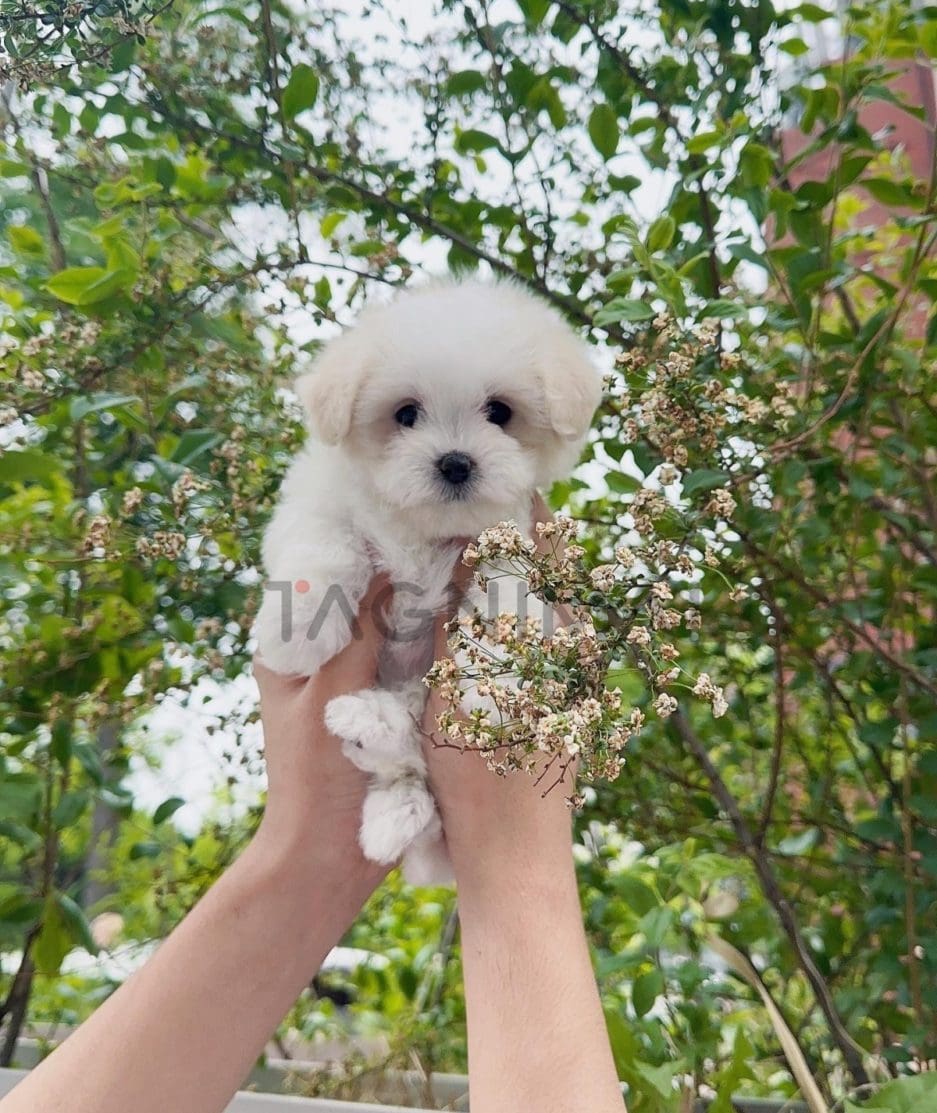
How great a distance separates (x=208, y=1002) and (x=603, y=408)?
1.14 m

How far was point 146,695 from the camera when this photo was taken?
5.53 ft

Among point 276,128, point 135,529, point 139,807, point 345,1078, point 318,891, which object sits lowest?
point 345,1078

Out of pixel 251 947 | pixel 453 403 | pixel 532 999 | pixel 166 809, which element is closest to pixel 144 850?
pixel 166 809

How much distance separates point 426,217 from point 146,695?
3.36 ft

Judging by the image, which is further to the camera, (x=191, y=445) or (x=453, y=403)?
(x=191, y=445)

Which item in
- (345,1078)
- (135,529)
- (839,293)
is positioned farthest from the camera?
(345,1078)

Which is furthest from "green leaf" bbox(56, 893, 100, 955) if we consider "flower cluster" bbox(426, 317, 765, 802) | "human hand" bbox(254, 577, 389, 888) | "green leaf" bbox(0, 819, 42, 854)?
"flower cluster" bbox(426, 317, 765, 802)

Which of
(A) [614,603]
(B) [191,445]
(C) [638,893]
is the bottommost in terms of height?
(C) [638,893]

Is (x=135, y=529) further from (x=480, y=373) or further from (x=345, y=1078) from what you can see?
(x=345, y=1078)

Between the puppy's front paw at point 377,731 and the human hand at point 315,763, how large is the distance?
3cm

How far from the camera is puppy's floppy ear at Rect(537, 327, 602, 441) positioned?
136 centimetres

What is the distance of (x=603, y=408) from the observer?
1.59 meters

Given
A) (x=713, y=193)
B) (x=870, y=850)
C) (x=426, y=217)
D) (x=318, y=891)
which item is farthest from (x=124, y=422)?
(x=870, y=850)

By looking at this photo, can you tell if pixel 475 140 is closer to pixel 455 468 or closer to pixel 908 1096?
pixel 455 468
